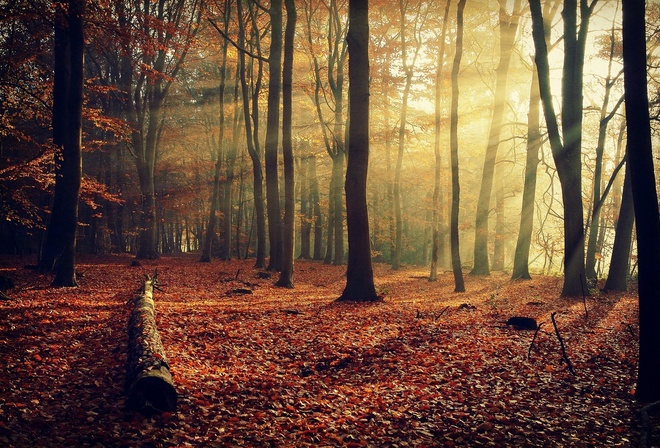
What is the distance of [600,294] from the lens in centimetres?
1345

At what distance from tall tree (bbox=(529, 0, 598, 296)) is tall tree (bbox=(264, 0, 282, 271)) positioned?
8.86 m

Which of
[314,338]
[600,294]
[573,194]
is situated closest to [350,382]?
[314,338]

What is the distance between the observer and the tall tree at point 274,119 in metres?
15.4

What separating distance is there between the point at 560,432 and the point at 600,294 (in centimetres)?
1101

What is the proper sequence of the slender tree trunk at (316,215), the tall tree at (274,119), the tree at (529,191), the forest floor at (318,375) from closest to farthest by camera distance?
the forest floor at (318,375) < the tall tree at (274,119) < the tree at (529,191) < the slender tree trunk at (316,215)

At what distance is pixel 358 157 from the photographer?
439 inches

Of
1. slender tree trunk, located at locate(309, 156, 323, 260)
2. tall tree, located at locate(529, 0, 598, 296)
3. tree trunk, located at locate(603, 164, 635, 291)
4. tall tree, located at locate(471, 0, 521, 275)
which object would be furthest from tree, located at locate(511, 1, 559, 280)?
slender tree trunk, located at locate(309, 156, 323, 260)

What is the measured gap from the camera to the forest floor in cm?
434

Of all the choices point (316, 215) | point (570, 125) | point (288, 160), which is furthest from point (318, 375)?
point (316, 215)

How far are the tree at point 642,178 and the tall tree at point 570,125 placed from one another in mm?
8070

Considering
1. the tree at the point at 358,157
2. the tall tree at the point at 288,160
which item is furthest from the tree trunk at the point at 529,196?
the tall tree at the point at 288,160

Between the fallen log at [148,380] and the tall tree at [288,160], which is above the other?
the tall tree at [288,160]

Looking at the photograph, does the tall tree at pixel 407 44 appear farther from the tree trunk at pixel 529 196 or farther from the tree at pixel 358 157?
the tree at pixel 358 157

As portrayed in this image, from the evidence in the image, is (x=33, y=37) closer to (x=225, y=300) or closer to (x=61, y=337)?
(x=225, y=300)
